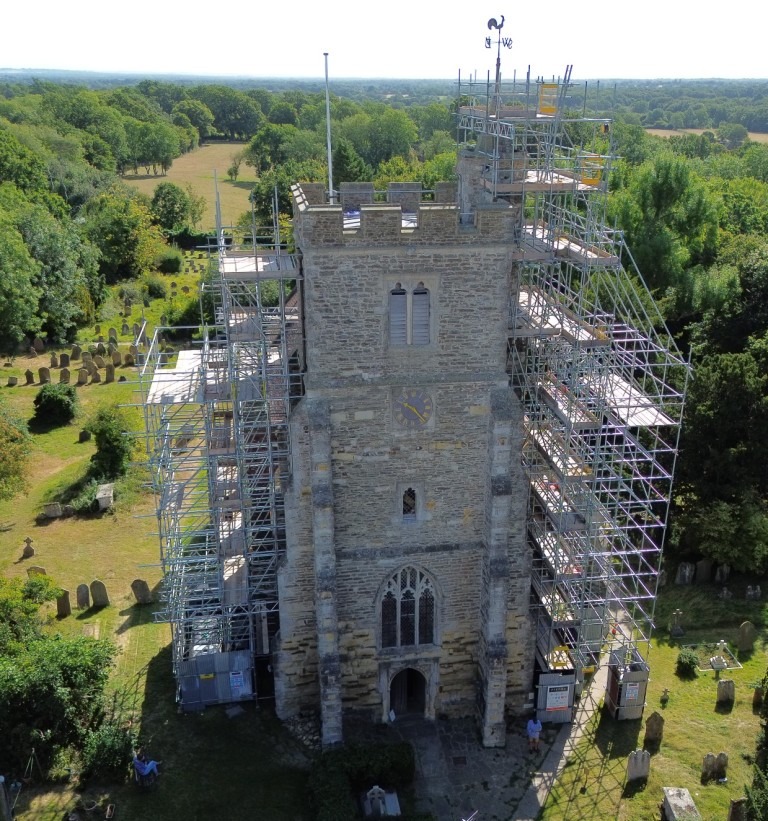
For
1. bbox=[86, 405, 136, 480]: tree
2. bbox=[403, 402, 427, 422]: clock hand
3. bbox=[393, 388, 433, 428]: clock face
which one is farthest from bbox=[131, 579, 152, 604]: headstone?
bbox=[403, 402, 427, 422]: clock hand

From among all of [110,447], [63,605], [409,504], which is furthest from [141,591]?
[409,504]

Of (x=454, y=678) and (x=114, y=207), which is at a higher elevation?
(x=114, y=207)

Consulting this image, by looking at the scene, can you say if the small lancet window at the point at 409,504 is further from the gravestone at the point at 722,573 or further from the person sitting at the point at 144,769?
the gravestone at the point at 722,573

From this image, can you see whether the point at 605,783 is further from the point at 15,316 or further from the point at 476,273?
the point at 15,316

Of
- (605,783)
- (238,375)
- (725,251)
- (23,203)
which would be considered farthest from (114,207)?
(605,783)

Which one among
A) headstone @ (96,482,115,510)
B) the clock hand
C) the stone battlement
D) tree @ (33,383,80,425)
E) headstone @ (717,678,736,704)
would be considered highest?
the stone battlement

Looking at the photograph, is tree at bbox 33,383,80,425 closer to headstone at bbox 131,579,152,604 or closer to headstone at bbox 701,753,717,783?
headstone at bbox 131,579,152,604
